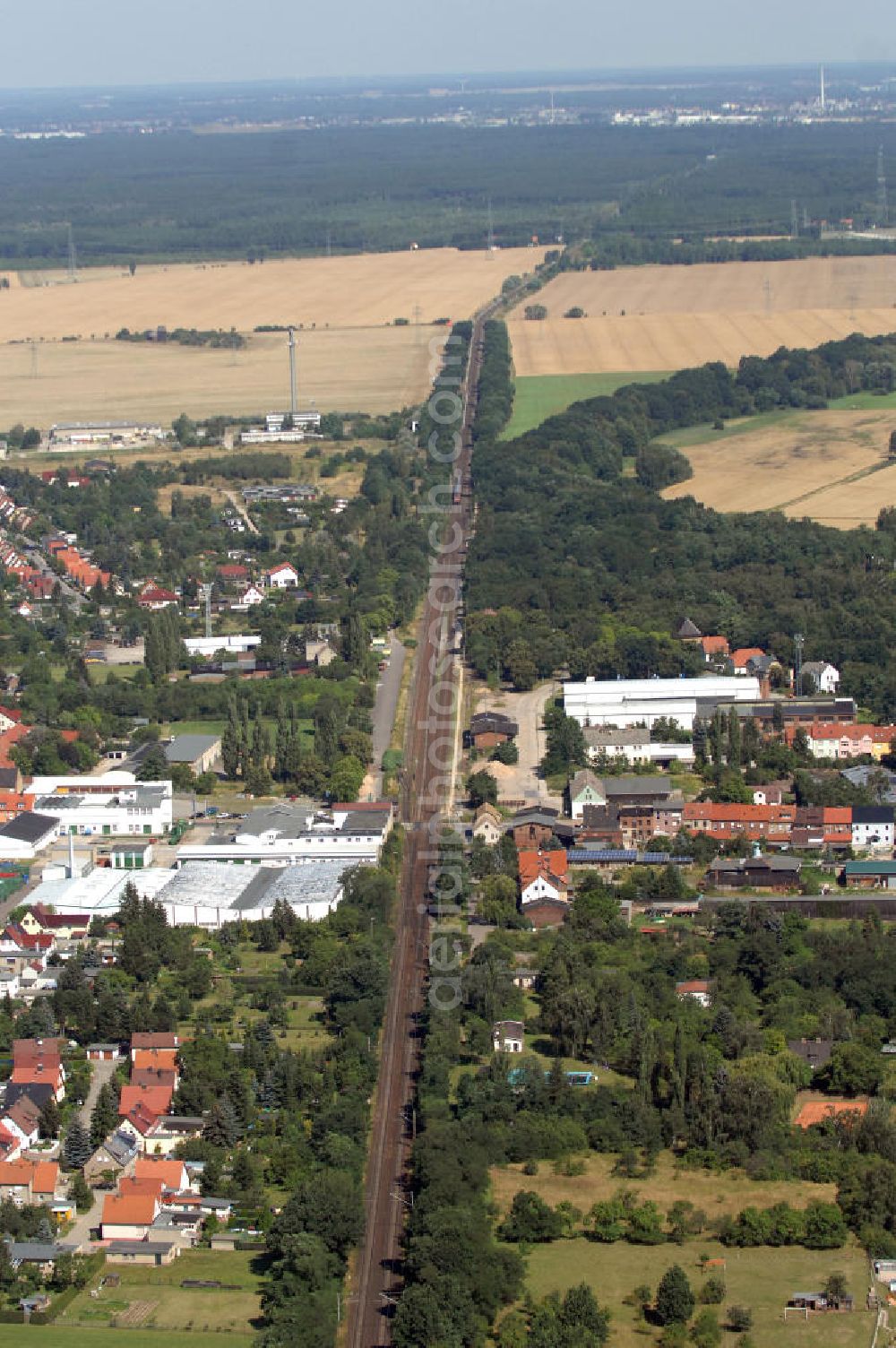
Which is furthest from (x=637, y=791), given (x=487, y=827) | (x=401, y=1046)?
(x=401, y=1046)

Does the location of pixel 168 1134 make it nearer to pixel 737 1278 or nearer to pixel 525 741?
pixel 737 1278

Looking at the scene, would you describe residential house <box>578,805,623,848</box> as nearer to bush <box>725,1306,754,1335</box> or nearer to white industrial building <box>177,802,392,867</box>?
white industrial building <box>177,802,392,867</box>

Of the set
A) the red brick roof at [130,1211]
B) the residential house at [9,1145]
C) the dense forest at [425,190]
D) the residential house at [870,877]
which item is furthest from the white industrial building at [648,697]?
the dense forest at [425,190]

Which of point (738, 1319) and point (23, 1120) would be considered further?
point (23, 1120)

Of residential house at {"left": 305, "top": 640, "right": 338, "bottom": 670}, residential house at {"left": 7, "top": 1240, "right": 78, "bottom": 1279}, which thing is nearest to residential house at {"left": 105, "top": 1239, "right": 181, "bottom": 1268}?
residential house at {"left": 7, "top": 1240, "right": 78, "bottom": 1279}

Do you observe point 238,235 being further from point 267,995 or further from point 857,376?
point 267,995

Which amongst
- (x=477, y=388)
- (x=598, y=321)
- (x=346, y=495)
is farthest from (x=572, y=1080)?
(x=598, y=321)

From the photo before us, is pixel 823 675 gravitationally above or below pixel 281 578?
above

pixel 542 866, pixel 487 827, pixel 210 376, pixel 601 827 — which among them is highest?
pixel 542 866
